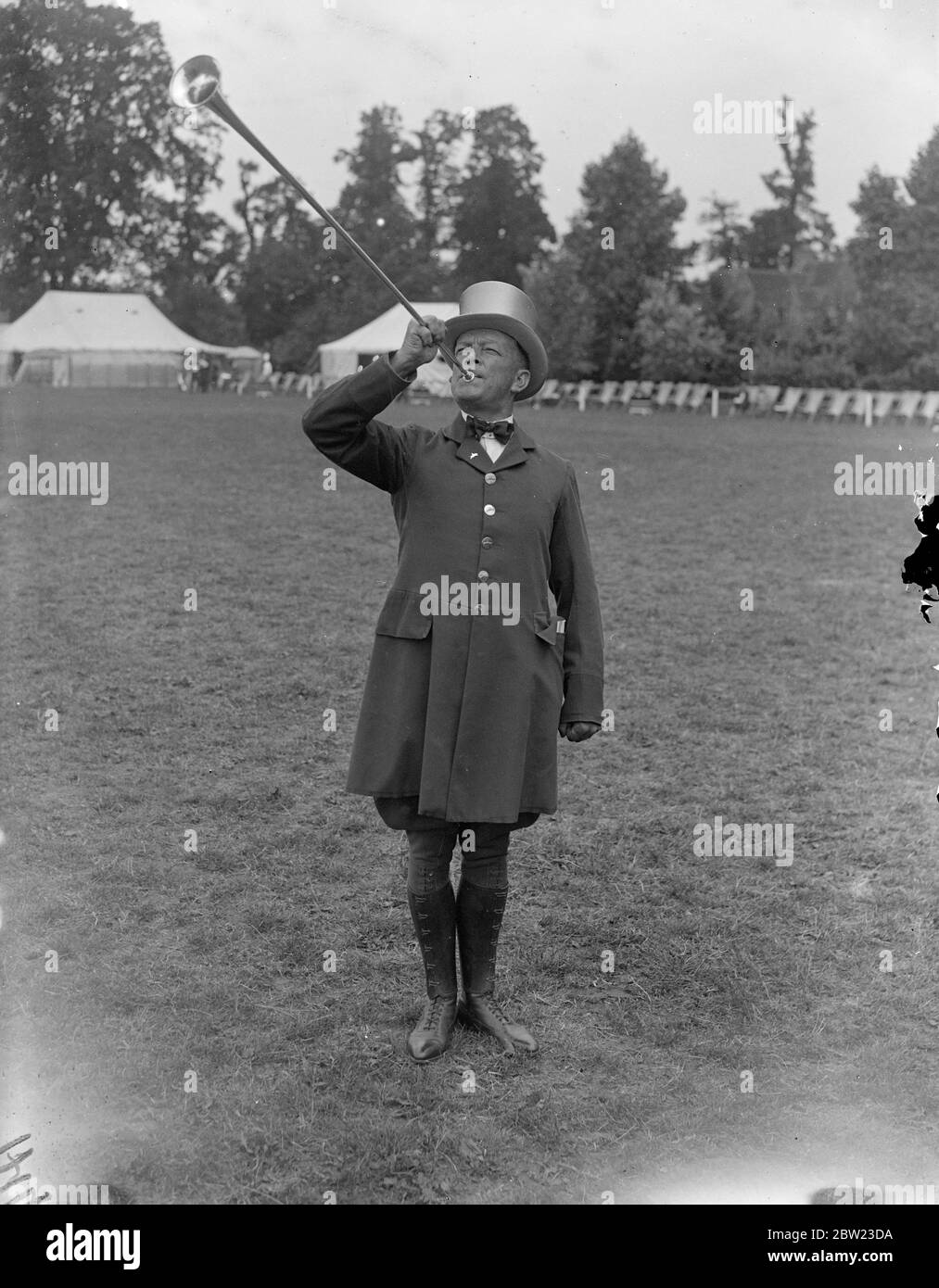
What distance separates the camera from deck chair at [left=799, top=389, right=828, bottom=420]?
104 ft

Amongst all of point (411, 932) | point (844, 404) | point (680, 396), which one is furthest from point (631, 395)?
point (411, 932)

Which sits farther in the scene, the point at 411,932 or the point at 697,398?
the point at 697,398

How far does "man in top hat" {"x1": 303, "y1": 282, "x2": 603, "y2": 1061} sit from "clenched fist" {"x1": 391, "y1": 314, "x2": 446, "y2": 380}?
79 mm

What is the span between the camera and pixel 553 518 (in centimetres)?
356

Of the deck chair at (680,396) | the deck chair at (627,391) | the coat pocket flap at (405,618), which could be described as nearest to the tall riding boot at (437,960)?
the coat pocket flap at (405,618)

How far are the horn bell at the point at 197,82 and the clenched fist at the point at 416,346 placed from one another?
682 millimetres

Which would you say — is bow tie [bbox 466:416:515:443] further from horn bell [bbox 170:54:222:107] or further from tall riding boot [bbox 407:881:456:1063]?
tall riding boot [bbox 407:881:456:1063]

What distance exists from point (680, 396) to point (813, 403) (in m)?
5.08

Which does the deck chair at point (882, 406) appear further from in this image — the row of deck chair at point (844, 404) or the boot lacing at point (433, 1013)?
the boot lacing at point (433, 1013)

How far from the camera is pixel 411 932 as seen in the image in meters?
4.27

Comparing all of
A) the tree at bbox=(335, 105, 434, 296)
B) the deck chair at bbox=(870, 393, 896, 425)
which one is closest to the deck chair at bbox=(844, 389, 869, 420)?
the deck chair at bbox=(870, 393, 896, 425)

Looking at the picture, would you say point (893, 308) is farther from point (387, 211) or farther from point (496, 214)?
point (387, 211)
